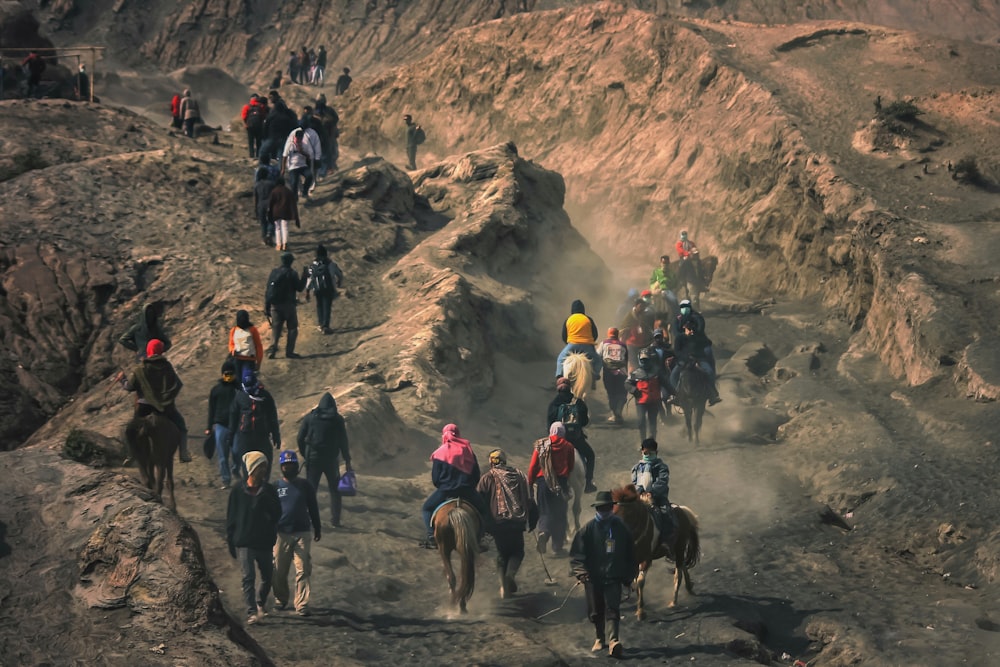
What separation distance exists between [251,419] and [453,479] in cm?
316

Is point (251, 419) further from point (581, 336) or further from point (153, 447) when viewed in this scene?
point (581, 336)

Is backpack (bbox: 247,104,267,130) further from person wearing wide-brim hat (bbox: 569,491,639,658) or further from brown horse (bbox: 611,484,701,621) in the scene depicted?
person wearing wide-brim hat (bbox: 569,491,639,658)

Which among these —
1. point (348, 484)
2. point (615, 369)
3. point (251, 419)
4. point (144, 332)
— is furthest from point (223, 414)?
point (615, 369)

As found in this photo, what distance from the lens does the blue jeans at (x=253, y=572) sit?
37.8ft

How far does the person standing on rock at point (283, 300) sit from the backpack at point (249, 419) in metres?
5.45

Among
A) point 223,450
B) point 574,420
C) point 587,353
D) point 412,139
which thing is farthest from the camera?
point 412,139

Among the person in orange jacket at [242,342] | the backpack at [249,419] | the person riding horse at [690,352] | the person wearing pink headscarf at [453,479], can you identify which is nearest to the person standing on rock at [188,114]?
the person in orange jacket at [242,342]

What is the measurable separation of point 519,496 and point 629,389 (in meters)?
6.62

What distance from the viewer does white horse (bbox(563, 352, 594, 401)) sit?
18625 mm

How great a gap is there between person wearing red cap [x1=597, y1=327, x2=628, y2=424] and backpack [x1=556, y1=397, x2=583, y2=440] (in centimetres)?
474

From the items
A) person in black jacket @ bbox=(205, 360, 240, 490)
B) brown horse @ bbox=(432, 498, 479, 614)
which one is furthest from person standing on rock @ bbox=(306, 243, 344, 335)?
brown horse @ bbox=(432, 498, 479, 614)

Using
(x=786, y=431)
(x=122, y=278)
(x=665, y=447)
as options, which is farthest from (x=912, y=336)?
(x=122, y=278)

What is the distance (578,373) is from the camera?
18703mm

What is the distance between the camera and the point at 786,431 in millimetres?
20109
